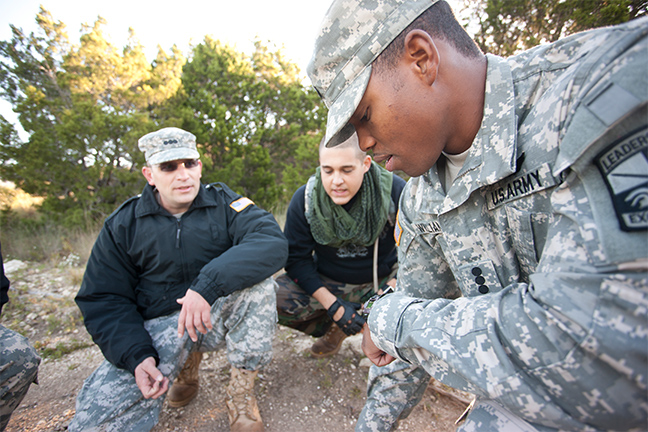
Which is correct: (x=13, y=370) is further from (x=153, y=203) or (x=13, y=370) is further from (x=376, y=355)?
(x=376, y=355)

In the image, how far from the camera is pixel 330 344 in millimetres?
2805

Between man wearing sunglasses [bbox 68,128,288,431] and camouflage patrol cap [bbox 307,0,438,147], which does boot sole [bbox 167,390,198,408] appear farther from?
camouflage patrol cap [bbox 307,0,438,147]

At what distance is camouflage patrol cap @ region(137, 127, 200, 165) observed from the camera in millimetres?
2398

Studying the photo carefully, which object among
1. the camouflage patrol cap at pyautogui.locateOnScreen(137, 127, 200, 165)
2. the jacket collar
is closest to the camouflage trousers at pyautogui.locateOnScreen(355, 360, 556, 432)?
the jacket collar

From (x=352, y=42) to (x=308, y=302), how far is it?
2064mm

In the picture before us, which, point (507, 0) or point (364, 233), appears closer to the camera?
point (364, 233)

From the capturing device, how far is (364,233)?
2.64 meters

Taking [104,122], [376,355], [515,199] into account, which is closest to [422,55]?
[515,199]

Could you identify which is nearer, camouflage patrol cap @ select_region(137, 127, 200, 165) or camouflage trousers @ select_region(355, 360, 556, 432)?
camouflage trousers @ select_region(355, 360, 556, 432)

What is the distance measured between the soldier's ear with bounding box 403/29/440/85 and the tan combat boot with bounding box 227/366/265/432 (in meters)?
1.90

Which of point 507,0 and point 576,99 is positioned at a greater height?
point 507,0

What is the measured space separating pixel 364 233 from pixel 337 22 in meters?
1.68

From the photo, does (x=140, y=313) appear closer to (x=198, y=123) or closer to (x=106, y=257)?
(x=106, y=257)

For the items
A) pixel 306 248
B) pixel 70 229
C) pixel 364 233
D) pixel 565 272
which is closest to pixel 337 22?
pixel 565 272
